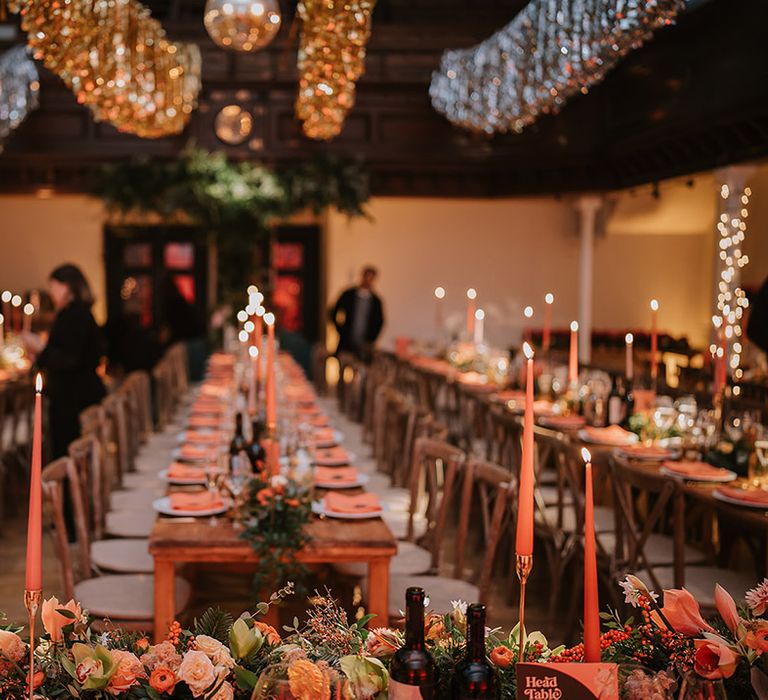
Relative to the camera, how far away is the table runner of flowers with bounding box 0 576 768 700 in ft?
5.86

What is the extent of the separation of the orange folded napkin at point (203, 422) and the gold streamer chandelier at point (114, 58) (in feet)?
6.70

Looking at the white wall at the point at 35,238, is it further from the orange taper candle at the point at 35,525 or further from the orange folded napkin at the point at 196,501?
the orange taper candle at the point at 35,525

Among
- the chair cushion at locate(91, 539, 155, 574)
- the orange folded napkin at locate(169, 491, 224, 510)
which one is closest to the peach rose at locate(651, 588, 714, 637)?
the orange folded napkin at locate(169, 491, 224, 510)

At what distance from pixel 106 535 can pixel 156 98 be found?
3160mm

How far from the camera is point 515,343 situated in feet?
50.5

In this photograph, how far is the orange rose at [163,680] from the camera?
181 cm

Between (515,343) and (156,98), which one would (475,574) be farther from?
(515,343)

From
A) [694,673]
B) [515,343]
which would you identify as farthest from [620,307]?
[694,673]

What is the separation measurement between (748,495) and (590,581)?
316cm

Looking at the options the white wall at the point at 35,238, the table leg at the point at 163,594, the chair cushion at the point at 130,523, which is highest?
the white wall at the point at 35,238

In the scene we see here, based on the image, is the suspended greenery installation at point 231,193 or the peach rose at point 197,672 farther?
the suspended greenery installation at point 231,193

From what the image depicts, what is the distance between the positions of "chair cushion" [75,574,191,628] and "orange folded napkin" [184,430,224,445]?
67.6 inches

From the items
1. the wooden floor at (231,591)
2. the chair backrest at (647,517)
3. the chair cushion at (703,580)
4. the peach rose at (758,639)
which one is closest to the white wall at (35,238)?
the wooden floor at (231,591)

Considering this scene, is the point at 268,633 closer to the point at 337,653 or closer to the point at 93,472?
the point at 337,653
